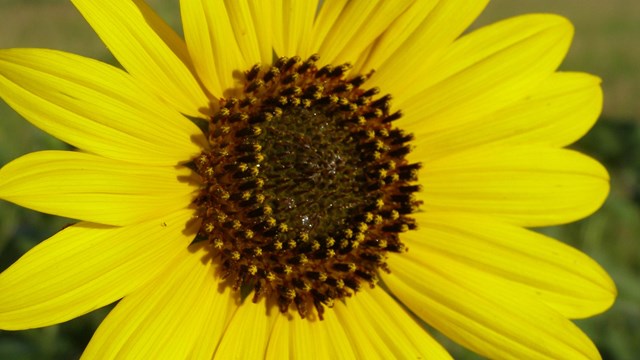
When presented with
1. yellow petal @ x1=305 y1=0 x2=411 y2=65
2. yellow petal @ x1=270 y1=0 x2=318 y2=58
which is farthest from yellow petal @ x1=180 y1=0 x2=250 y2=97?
yellow petal @ x1=305 y1=0 x2=411 y2=65

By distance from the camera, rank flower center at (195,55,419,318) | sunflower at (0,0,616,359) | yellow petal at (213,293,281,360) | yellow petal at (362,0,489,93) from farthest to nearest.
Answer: yellow petal at (362,0,489,93), flower center at (195,55,419,318), yellow petal at (213,293,281,360), sunflower at (0,0,616,359)

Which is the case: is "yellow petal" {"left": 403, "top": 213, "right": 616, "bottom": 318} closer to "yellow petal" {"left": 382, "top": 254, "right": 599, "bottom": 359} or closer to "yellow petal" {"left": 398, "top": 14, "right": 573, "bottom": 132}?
"yellow petal" {"left": 382, "top": 254, "right": 599, "bottom": 359}

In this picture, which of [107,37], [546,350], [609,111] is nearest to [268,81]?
[107,37]

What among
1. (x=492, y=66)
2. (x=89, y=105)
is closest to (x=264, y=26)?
(x=89, y=105)

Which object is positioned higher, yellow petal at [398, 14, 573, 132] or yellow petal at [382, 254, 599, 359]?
yellow petal at [398, 14, 573, 132]

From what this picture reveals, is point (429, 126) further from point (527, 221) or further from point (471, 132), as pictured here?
point (527, 221)

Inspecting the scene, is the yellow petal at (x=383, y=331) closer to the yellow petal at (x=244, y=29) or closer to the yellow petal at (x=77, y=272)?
the yellow petal at (x=77, y=272)

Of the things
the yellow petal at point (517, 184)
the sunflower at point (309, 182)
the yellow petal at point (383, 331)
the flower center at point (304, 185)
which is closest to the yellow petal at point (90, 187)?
the sunflower at point (309, 182)
